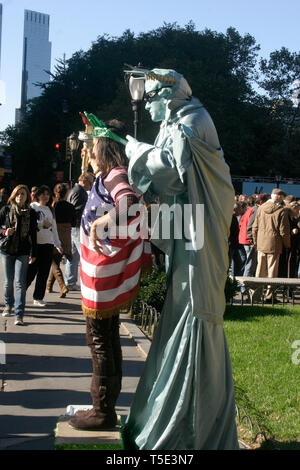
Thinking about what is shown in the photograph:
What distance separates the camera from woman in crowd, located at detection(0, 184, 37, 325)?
819cm

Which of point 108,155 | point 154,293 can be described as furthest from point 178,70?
point 108,155

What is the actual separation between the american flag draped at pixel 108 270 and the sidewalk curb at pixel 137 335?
10.5 feet

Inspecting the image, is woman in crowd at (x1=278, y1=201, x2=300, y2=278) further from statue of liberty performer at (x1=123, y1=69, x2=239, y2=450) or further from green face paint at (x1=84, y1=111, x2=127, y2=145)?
statue of liberty performer at (x1=123, y1=69, x2=239, y2=450)

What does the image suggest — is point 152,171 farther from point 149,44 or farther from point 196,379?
point 149,44

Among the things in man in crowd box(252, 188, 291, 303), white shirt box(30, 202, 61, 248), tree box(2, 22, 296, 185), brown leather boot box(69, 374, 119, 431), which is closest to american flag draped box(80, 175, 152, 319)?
brown leather boot box(69, 374, 119, 431)

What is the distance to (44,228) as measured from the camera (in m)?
9.76

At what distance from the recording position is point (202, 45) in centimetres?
5066

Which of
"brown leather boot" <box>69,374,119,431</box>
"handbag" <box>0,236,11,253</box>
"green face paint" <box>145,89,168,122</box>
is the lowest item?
"brown leather boot" <box>69,374,119,431</box>

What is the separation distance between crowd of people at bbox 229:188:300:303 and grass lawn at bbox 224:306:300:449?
2.01 m

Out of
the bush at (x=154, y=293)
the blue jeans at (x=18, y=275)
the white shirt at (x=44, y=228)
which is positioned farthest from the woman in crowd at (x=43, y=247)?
the bush at (x=154, y=293)

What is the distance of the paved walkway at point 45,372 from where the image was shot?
4.49 m

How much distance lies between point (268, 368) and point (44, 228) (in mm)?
4710
